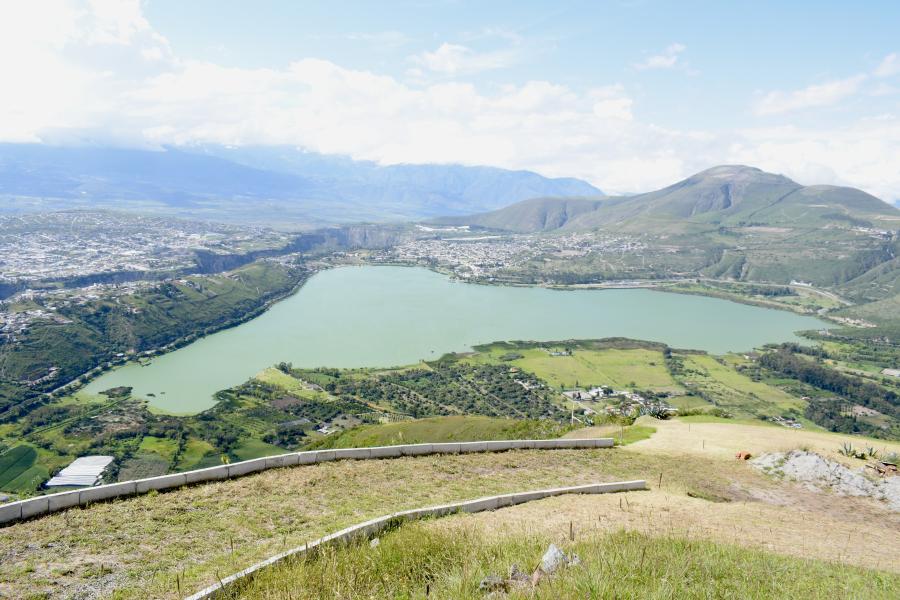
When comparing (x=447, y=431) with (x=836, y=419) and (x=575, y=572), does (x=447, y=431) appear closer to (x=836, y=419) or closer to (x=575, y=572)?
(x=575, y=572)

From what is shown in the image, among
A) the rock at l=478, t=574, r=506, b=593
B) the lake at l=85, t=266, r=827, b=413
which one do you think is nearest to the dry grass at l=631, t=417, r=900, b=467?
the rock at l=478, t=574, r=506, b=593

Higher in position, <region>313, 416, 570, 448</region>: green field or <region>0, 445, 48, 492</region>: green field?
<region>313, 416, 570, 448</region>: green field

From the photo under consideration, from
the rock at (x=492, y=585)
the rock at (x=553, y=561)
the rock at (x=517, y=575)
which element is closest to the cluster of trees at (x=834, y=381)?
the rock at (x=553, y=561)

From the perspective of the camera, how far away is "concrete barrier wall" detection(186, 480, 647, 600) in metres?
5.82

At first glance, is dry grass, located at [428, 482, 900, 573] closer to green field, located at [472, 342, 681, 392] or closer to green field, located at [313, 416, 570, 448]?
green field, located at [313, 416, 570, 448]

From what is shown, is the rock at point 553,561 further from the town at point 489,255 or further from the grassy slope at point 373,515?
the town at point 489,255

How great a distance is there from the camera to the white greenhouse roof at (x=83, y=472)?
1368 inches

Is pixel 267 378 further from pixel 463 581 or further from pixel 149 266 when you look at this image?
pixel 149 266

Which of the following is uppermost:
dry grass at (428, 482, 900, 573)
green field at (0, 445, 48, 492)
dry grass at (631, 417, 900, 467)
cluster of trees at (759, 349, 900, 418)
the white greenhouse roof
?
dry grass at (428, 482, 900, 573)

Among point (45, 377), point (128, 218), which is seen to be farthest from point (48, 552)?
point (128, 218)

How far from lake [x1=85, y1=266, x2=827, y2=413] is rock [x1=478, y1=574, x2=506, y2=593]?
56.2 m

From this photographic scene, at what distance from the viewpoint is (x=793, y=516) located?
11.0 metres

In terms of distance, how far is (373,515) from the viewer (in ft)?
29.0

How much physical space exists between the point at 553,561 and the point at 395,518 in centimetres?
348
